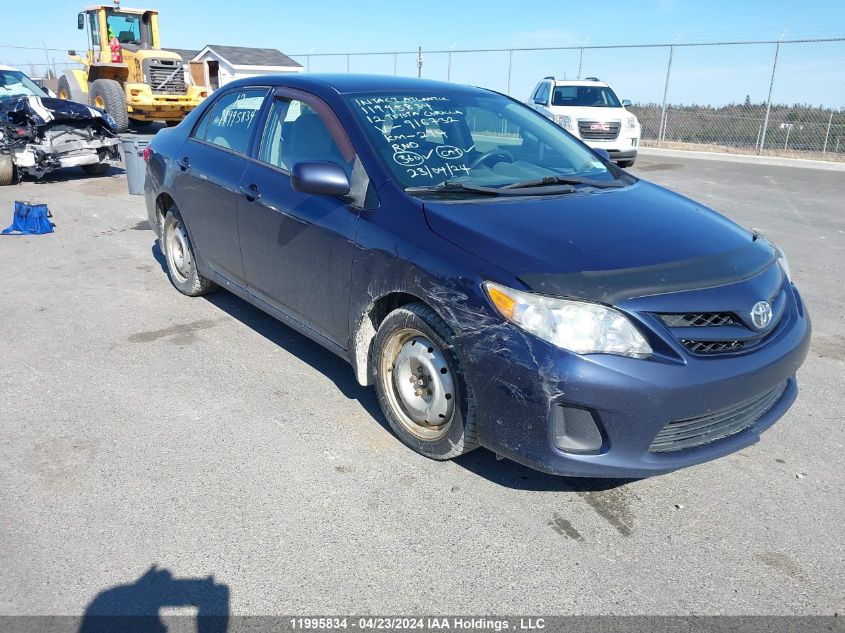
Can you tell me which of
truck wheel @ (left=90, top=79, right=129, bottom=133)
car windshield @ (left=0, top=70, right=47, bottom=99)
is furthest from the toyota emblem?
truck wheel @ (left=90, top=79, right=129, bottom=133)

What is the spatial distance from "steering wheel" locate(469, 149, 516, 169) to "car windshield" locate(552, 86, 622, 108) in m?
12.9

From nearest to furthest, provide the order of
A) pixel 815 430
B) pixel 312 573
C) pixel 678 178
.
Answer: pixel 312 573 < pixel 815 430 < pixel 678 178

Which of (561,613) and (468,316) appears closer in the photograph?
(561,613)

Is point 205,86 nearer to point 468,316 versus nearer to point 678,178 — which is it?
point 678,178

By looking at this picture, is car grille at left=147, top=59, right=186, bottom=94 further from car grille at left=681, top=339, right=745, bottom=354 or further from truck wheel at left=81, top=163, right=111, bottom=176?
car grille at left=681, top=339, right=745, bottom=354

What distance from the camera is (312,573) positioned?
262 centimetres

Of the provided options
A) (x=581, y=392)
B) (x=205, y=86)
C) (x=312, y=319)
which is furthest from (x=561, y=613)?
(x=205, y=86)

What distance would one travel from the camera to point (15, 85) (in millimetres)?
13250

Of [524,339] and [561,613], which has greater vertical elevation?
[524,339]

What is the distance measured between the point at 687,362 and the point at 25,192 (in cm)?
1100

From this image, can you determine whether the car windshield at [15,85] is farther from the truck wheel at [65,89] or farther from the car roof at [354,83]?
the car roof at [354,83]

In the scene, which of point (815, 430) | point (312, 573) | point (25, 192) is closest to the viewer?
point (312, 573)

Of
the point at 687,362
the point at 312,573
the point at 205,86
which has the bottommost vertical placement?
the point at 312,573

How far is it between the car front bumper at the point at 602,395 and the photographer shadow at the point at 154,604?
1.23m
